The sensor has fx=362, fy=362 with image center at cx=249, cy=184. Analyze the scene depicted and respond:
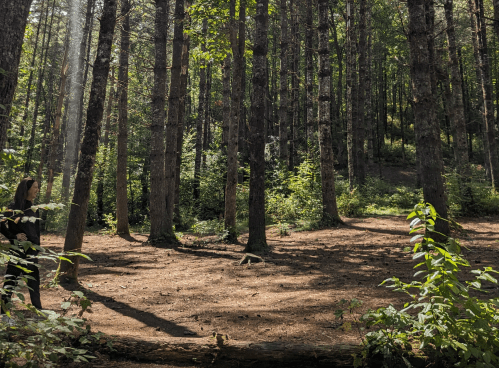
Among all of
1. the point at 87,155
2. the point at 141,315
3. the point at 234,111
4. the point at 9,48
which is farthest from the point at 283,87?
the point at 9,48

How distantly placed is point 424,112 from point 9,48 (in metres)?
7.67

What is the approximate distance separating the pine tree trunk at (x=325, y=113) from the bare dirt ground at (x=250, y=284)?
4.19 ft

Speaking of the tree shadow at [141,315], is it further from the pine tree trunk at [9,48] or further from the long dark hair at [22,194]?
the pine tree trunk at [9,48]

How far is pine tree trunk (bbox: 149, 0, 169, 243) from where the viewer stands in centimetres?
1165

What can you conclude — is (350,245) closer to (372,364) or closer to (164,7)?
(372,364)

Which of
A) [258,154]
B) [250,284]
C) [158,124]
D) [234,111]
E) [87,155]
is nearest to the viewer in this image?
[87,155]

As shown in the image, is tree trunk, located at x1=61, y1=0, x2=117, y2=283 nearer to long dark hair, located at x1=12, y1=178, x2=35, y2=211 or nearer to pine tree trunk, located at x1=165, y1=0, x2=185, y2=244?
long dark hair, located at x1=12, y1=178, x2=35, y2=211

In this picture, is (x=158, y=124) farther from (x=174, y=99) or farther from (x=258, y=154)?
(x=258, y=154)

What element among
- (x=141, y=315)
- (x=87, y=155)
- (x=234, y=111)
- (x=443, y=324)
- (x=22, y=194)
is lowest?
(x=141, y=315)

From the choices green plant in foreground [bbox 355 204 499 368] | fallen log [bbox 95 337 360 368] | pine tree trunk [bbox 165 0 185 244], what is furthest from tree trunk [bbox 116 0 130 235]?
green plant in foreground [bbox 355 204 499 368]

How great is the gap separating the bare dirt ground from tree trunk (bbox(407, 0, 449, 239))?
4.75 ft

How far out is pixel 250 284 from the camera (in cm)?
687

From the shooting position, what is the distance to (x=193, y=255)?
33.4 feet

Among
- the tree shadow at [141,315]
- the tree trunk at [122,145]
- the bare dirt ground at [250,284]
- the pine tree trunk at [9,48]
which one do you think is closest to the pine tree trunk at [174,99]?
the bare dirt ground at [250,284]
